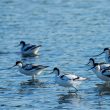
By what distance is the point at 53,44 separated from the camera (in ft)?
102

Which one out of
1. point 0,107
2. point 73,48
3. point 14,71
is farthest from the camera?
point 73,48

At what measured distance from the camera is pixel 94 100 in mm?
20562

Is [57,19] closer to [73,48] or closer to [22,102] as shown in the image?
[73,48]

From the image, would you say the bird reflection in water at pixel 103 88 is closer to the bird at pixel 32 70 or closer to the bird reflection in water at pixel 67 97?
the bird reflection in water at pixel 67 97

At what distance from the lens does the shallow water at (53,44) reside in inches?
814

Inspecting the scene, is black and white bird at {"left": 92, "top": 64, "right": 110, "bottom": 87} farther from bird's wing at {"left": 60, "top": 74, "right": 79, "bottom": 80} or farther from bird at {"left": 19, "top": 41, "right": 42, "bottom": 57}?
bird at {"left": 19, "top": 41, "right": 42, "bottom": 57}

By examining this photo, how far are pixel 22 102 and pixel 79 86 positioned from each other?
122 inches

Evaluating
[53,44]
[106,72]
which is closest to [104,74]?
[106,72]

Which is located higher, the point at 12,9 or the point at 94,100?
A: the point at 12,9

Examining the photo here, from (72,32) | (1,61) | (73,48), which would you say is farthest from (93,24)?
(1,61)

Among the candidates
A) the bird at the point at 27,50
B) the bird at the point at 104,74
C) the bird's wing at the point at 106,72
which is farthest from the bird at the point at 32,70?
the bird at the point at 27,50

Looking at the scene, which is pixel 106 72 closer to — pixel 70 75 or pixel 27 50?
pixel 70 75

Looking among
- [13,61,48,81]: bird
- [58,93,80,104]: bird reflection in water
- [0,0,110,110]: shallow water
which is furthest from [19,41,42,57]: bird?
[58,93,80,104]: bird reflection in water

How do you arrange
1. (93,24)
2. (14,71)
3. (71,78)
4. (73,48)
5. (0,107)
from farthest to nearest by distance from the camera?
1. (93,24)
2. (73,48)
3. (14,71)
4. (71,78)
5. (0,107)
